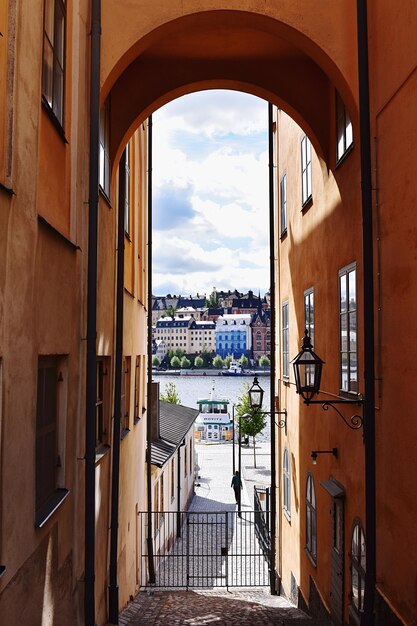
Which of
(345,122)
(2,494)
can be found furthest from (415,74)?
(2,494)

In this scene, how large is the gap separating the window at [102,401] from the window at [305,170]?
4.24 meters

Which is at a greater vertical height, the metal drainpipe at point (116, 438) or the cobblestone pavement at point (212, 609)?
the metal drainpipe at point (116, 438)

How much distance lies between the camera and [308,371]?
24.5ft

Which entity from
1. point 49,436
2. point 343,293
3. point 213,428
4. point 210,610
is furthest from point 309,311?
point 213,428

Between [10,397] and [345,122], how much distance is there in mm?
5916

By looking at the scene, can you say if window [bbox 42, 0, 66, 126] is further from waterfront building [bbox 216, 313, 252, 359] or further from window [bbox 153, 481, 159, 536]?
waterfront building [bbox 216, 313, 252, 359]

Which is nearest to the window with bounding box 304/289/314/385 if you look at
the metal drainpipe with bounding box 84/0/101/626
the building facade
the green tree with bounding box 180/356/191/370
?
the building facade

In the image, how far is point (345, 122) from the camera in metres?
8.46

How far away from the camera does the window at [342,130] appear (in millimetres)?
8164

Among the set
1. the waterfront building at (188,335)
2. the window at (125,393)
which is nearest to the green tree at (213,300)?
the waterfront building at (188,335)

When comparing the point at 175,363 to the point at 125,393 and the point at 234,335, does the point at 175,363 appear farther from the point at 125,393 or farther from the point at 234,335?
the point at 125,393

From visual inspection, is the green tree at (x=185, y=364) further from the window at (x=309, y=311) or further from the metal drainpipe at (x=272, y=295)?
the window at (x=309, y=311)

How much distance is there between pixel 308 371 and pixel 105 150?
164 inches

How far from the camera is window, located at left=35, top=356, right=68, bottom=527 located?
562 cm
